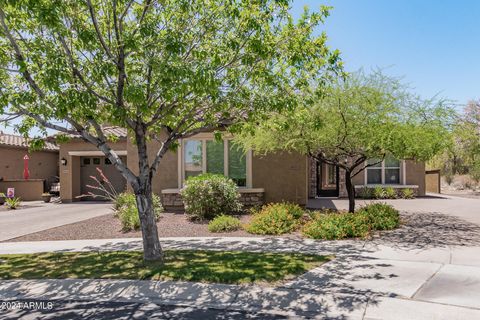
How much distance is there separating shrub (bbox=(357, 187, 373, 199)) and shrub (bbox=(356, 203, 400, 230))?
8.04 metres

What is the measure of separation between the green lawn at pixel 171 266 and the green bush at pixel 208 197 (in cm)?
436

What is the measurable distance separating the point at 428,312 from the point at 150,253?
5.04 m

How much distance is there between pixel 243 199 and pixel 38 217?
8.39m

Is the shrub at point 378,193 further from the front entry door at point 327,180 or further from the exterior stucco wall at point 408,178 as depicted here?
the front entry door at point 327,180

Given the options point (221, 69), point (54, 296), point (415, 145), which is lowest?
point (54, 296)

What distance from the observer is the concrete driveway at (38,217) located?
40.3 feet

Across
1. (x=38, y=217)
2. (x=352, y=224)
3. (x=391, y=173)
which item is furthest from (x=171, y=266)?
(x=391, y=173)

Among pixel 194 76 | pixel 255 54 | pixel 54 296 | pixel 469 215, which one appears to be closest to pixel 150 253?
pixel 54 296

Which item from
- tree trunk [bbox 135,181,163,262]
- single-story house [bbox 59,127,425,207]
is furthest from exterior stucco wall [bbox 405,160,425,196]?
tree trunk [bbox 135,181,163,262]

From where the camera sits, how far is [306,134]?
1071 cm

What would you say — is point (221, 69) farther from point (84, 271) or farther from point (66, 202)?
point (66, 202)

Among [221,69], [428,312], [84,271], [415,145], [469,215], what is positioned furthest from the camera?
[469,215]

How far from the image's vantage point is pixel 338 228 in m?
9.69

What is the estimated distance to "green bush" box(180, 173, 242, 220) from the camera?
12.9 m
